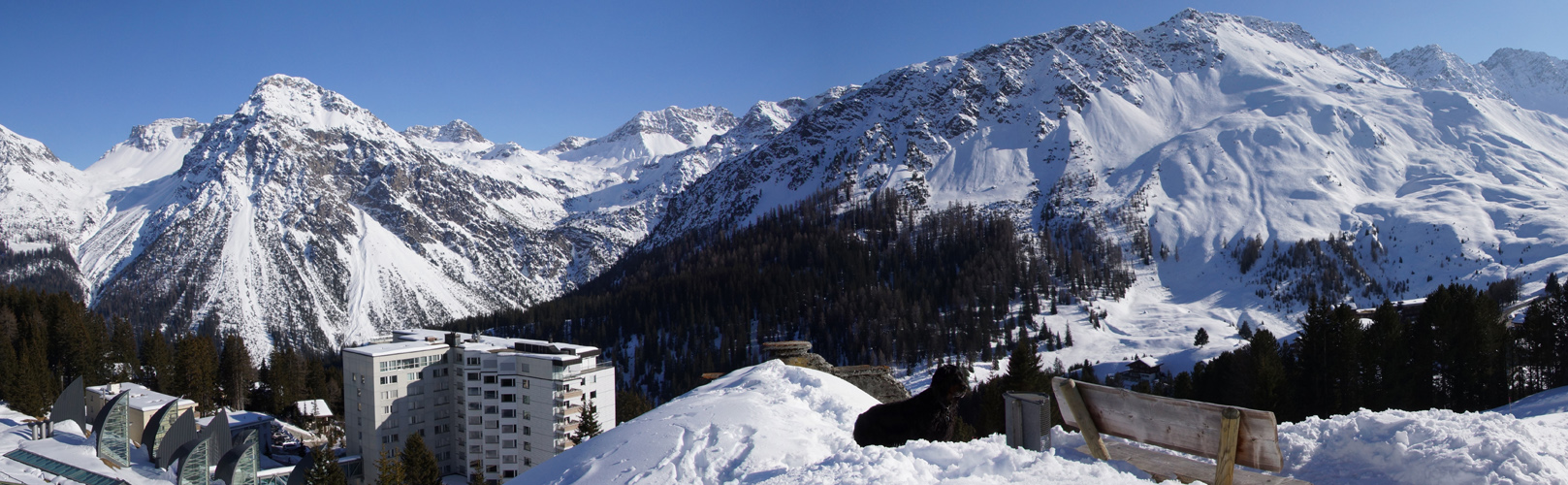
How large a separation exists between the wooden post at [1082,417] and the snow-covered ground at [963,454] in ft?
1.04

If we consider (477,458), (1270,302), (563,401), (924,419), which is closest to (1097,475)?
(924,419)

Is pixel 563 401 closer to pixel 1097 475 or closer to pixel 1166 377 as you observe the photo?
pixel 1097 475

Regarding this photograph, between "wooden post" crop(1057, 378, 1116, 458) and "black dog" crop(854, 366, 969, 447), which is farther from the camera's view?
"black dog" crop(854, 366, 969, 447)

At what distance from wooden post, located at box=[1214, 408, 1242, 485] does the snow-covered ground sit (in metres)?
0.73

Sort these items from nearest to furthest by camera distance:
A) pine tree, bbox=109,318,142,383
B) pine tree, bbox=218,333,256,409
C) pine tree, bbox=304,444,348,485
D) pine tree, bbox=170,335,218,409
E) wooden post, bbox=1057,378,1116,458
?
1. wooden post, bbox=1057,378,1116,458
2. pine tree, bbox=304,444,348,485
3. pine tree, bbox=170,335,218,409
4. pine tree, bbox=109,318,142,383
5. pine tree, bbox=218,333,256,409

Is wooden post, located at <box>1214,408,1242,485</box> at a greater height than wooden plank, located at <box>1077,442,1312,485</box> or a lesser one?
greater

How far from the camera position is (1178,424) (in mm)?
8430

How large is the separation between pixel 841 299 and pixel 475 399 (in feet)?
281

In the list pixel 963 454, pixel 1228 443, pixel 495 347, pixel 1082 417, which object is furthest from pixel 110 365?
pixel 1228 443

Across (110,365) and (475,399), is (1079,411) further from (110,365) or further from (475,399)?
(110,365)

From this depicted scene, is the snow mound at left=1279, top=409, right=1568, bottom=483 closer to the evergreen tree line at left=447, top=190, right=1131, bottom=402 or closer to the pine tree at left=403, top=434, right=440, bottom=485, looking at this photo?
the pine tree at left=403, top=434, right=440, bottom=485

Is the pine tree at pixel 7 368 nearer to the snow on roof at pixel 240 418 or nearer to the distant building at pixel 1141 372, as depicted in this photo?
the snow on roof at pixel 240 418

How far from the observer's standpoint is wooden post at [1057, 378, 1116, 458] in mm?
8938

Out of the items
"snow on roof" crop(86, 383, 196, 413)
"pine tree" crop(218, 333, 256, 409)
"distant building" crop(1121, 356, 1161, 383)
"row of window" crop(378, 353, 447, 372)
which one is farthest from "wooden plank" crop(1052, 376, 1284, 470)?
"distant building" crop(1121, 356, 1161, 383)
